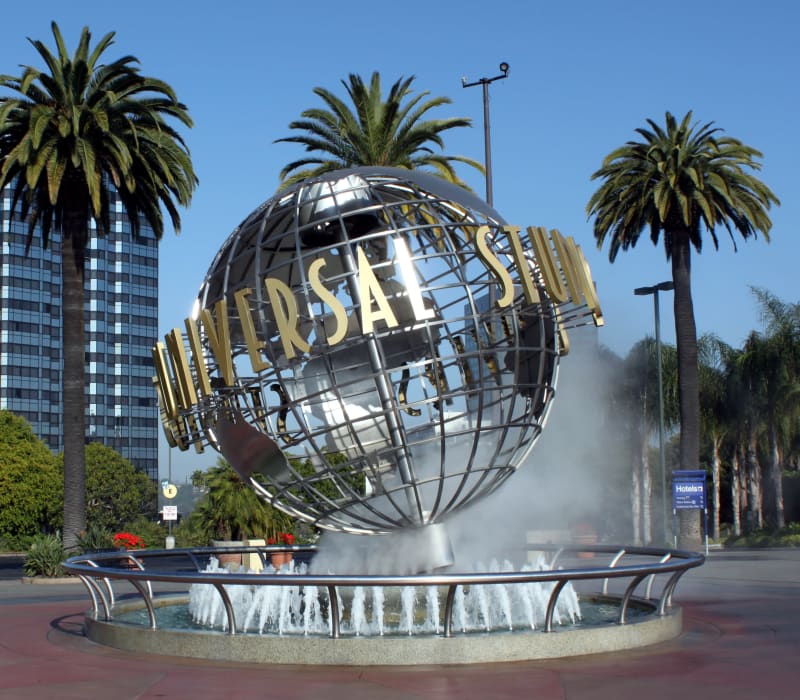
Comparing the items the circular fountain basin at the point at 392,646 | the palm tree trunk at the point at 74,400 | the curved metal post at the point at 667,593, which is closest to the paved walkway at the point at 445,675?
the circular fountain basin at the point at 392,646

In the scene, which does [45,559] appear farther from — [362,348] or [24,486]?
[24,486]

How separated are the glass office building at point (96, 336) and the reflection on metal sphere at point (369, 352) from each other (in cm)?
10160

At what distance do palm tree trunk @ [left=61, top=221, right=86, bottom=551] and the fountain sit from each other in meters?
13.9

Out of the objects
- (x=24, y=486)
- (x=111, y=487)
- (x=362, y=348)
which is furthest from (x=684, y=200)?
(x=111, y=487)

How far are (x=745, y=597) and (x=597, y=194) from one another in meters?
19.8

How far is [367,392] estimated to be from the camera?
10.4 m

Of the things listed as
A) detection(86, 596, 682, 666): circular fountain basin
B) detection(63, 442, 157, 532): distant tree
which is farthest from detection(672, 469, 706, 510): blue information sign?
detection(63, 442, 157, 532): distant tree

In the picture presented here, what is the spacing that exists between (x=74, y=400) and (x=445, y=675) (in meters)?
18.6

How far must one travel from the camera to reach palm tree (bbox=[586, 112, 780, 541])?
3075 centimetres

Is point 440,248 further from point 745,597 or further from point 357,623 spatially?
point 745,597

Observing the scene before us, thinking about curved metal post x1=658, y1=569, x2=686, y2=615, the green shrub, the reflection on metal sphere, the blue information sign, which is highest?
the reflection on metal sphere

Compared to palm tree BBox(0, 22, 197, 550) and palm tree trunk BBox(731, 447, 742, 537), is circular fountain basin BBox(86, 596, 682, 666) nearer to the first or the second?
palm tree BBox(0, 22, 197, 550)

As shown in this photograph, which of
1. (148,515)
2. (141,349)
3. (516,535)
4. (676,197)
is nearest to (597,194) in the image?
(676,197)

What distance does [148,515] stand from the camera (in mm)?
88000
